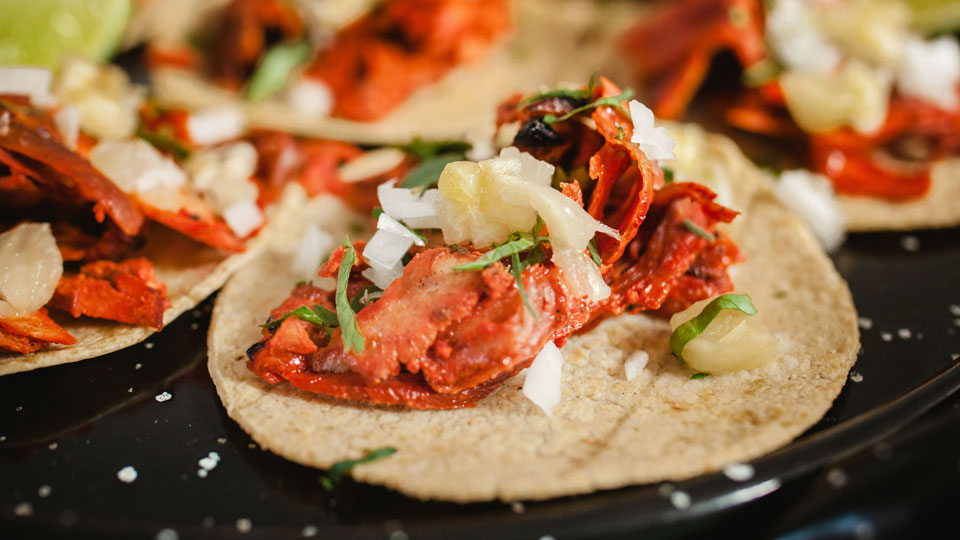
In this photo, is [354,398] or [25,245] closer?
[354,398]

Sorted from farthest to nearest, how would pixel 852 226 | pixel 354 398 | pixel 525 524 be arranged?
1. pixel 852 226
2. pixel 354 398
3. pixel 525 524

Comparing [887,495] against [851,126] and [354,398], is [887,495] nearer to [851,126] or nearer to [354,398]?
[354,398]

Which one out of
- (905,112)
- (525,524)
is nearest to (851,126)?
(905,112)

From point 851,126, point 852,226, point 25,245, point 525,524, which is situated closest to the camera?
point 525,524

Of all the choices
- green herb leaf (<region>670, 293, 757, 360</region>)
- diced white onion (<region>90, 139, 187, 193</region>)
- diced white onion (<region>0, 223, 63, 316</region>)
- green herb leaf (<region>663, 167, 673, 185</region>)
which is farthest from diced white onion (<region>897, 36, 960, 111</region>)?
diced white onion (<region>0, 223, 63, 316</region>)

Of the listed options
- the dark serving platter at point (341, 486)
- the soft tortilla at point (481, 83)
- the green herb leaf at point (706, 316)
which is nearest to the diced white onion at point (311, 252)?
the dark serving platter at point (341, 486)

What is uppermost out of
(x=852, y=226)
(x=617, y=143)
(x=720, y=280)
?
(x=617, y=143)

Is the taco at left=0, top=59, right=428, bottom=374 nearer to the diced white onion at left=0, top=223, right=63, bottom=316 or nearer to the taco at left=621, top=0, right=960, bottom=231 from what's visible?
the diced white onion at left=0, top=223, right=63, bottom=316
